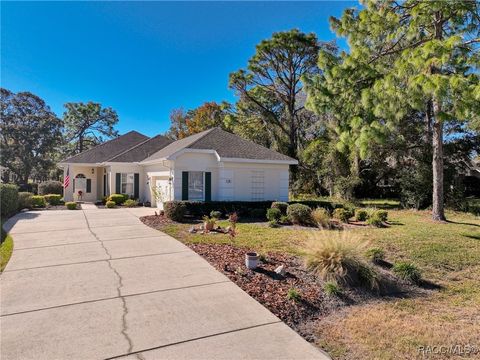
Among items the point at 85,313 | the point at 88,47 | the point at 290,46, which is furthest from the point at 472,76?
the point at 290,46

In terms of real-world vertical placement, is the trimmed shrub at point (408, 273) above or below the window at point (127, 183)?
below

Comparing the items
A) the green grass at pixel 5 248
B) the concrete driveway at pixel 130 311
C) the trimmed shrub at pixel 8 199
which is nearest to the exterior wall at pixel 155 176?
the trimmed shrub at pixel 8 199

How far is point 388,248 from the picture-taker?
9.00 m

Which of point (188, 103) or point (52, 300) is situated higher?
point (188, 103)

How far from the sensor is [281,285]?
19.7ft

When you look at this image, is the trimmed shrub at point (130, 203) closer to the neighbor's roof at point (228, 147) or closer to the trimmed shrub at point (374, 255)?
the neighbor's roof at point (228, 147)

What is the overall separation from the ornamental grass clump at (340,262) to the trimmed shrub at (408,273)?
86 cm

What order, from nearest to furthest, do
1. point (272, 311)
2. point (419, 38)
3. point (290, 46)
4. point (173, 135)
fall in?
point (272, 311), point (419, 38), point (290, 46), point (173, 135)

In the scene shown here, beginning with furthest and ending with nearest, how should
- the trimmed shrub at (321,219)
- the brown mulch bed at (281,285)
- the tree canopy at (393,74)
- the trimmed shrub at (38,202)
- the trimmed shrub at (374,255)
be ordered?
the trimmed shrub at (38,202) → the trimmed shrub at (321,219) → the trimmed shrub at (374,255) → the tree canopy at (393,74) → the brown mulch bed at (281,285)

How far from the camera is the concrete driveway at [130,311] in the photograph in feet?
12.1

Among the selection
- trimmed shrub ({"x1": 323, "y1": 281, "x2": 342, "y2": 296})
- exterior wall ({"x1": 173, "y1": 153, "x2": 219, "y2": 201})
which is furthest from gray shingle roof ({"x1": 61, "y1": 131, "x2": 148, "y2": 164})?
trimmed shrub ({"x1": 323, "y1": 281, "x2": 342, "y2": 296})

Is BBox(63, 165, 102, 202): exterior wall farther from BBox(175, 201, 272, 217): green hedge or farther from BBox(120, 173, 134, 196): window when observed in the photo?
BBox(175, 201, 272, 217): green hedge

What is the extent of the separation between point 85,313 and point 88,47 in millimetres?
15732

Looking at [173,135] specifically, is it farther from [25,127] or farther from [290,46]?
[290,46]
